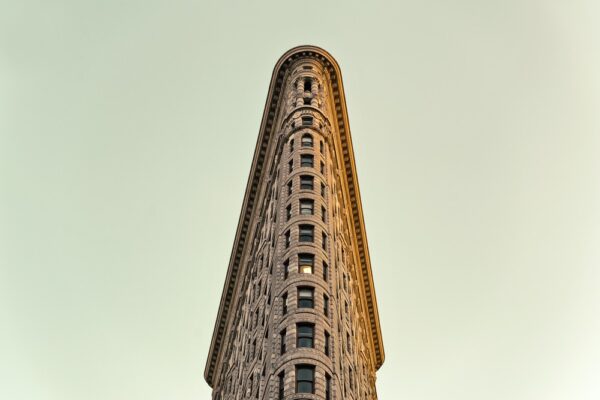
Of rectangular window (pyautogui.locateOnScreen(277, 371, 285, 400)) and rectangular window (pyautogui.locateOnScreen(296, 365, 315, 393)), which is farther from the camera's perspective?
rectangular window (pyautogui.locateOnScreen(277, 371, 285, 400))

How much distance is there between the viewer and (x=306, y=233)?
2581 inches

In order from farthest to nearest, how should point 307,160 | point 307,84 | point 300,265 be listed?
point 307,84, point 307,160, point 300,265

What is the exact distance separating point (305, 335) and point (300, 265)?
848 cm

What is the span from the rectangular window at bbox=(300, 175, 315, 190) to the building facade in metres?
0.11

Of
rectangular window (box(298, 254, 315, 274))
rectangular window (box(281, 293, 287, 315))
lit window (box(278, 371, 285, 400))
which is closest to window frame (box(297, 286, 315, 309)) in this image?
rectangular window (box(281, 293, 287, 315))

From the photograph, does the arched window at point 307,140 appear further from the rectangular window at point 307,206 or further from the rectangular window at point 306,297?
the rectangular window at point 306,297

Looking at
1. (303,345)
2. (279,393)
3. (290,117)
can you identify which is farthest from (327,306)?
(290,117)

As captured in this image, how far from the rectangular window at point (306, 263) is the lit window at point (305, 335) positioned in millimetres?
6611

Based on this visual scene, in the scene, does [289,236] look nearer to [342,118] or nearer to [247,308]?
[247,308]

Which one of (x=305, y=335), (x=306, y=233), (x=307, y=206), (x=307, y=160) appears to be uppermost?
(x=307, y=160)

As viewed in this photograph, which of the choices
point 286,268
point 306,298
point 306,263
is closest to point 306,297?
point 306,298

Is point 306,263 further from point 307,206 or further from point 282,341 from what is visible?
point 307,206

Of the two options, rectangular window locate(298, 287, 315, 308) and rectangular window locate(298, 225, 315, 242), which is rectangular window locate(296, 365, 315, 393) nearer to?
rectangular window locate(298, 287, 315, 308)

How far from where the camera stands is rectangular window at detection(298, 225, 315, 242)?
2549 inches
